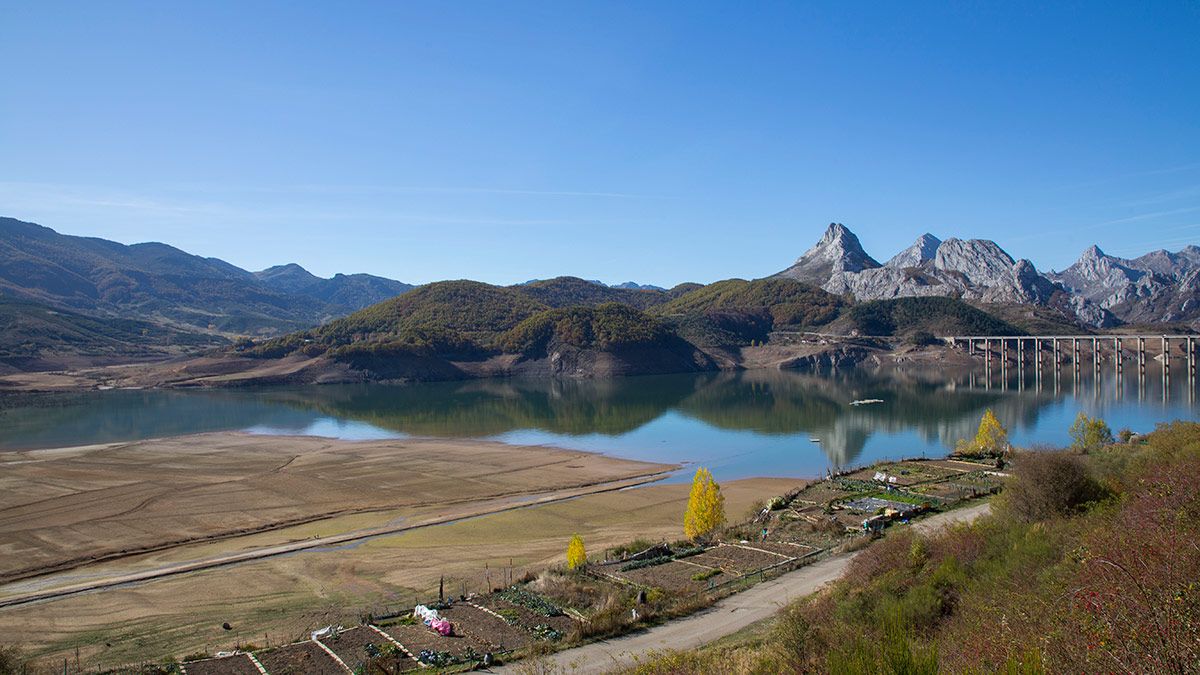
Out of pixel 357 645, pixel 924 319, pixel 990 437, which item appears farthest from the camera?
pixel 924 319

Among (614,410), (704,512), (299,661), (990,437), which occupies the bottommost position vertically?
(614,410)

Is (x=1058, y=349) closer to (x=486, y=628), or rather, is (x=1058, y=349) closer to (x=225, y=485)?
(x=225, y=485)

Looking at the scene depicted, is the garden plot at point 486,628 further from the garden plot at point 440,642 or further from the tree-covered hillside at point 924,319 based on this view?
the tree-covered hillside at point 924,319

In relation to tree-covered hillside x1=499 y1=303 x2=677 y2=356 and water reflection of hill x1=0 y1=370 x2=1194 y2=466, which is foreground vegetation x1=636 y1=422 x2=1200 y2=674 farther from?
tree-covered hillside x1=499 y1=303 x2=677 y2=356

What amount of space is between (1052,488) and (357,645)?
724 inches

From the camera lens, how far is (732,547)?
26969mm

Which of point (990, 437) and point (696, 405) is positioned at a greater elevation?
point (990, 437)

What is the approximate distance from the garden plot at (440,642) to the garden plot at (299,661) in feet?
5.88

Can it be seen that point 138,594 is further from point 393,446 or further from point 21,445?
point 21,445

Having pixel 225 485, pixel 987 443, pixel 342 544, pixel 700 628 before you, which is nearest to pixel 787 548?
pixel 700 628

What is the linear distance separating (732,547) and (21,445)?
225ft

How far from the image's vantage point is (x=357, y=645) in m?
19.1

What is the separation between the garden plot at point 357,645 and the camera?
59.7 feet

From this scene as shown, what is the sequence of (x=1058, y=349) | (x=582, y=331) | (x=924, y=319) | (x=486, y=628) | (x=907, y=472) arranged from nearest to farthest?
(x=486, y=628) → (x=907, y=472) → (x=1058, y=349) → (x=582, y=331) → (x=924, y=319)
